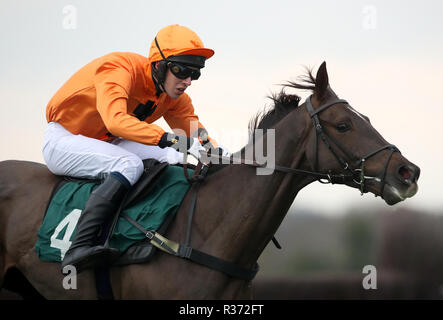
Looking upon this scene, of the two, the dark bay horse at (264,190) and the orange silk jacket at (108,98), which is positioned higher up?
the orange silk jacket at (108,98)

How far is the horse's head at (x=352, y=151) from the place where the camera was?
3.32 metres

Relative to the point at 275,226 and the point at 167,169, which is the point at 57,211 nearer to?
the point at 167,169

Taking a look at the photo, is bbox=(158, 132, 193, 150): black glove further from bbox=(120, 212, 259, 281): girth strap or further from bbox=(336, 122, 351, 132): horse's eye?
bbox=(336, 122, 351, 132): horse's eye

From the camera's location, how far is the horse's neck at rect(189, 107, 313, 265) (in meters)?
3.59

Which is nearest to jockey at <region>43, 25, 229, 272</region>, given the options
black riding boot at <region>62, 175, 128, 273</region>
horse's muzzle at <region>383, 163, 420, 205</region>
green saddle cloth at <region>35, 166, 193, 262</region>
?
black riding boot at <region>62, 175, 128, 273</region>

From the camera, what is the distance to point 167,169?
3.95 metres

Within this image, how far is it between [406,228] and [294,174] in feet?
14.6

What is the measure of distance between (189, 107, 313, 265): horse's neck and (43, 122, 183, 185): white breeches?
22.6 inches

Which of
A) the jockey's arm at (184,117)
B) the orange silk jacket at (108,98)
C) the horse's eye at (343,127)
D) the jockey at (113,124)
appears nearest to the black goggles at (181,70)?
the jockey at (113,124)

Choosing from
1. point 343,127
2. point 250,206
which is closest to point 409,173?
point 343,127

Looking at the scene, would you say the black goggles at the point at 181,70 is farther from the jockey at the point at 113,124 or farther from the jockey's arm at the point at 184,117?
the jockey's arm at the point at 184,117

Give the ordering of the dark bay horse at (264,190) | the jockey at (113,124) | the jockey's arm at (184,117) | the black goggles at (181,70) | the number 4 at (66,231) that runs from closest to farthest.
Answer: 1. the dark bay horse at (264,190)
2. the jockey at (113,124)
3. the number 4 at (66,231)
4. the black goggles at (181,70)
5. the jockey's arm at (184,117)

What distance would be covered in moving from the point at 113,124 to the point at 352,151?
5.08 ft
